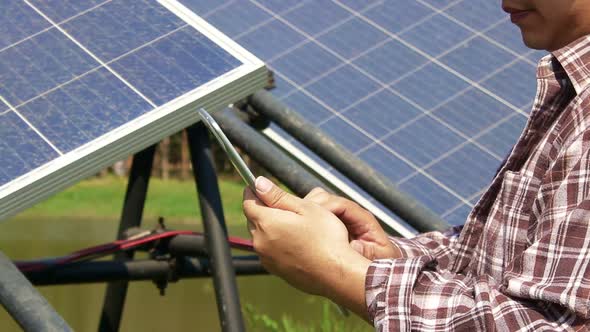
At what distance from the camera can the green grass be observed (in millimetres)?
11258

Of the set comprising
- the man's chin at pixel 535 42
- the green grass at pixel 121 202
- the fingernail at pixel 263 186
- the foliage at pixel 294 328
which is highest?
the man's chin at pixel 535 42

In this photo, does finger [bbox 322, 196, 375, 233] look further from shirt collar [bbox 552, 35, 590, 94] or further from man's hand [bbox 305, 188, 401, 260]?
shirt collar [bbox 552, 35, 590, 94]

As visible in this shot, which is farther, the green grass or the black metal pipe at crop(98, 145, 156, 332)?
A: the green grass

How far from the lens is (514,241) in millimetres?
2104

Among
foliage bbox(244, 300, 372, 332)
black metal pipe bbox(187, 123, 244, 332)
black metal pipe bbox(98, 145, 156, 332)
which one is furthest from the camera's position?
foliage bbox(244, 300, 372, 332)

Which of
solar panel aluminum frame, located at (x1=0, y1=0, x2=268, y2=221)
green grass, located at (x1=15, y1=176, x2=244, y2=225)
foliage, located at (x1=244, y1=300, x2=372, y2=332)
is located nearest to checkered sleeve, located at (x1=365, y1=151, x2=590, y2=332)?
solar panel aluminum frame, located at (x1=0, y1=0, x2=268, y2=221)

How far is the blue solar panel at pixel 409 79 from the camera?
459cm

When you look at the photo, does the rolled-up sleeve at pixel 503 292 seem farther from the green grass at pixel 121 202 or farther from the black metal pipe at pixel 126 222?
the green grass at pixel 121 202

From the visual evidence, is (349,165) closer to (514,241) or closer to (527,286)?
(514,241)

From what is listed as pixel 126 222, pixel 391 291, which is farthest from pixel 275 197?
pixel 126 222

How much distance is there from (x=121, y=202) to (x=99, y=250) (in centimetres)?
736

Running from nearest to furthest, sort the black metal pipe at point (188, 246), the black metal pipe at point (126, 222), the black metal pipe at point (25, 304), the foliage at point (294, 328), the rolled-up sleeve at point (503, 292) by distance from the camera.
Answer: the rolled-up sleeve at point (503, 292) → the black metal pipe at point (25, 304) → the black metal pipe at point (188, 246) → the black metal pipe at point (126, 222) → the foliage at point (294, 328)

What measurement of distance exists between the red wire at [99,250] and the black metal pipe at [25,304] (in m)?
1.22

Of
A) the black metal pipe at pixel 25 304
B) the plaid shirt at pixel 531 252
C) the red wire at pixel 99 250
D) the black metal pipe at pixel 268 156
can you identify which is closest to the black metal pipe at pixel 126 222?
the red wire at pixel 99 250
